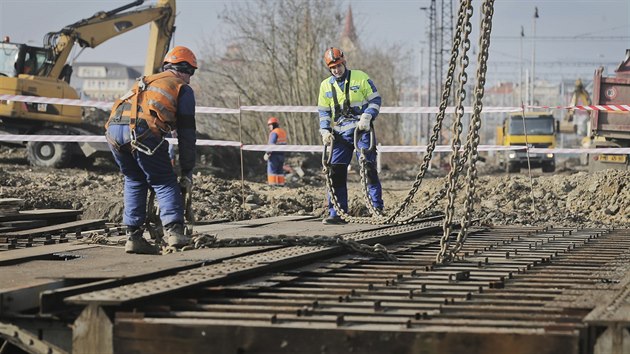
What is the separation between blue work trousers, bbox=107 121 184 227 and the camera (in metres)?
7.98

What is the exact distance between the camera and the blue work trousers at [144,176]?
7980 mm

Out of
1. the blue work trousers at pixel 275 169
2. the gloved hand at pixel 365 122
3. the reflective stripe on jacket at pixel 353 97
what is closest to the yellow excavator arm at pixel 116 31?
the blue work trousers at pixel 275 169

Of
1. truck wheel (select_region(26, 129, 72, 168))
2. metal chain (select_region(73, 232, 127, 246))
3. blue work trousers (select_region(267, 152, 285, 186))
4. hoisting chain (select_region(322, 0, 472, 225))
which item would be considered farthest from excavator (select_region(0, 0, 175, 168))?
metal chain (select_region(73, 232, 127, 246))

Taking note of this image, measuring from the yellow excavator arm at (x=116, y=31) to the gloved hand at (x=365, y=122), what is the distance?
1676cm

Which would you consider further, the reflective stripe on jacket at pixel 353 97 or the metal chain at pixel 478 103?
the reflective stripe on jacket at pixel 353 97

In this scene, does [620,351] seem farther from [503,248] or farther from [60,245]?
[60,245]

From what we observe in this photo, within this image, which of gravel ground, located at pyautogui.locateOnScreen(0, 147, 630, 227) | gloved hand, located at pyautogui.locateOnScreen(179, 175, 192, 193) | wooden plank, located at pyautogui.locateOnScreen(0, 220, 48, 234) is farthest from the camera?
gravel ground, located at pyautogui.locateOnScreen(0, 147, 630, 227)

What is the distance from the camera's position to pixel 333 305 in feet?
18.9

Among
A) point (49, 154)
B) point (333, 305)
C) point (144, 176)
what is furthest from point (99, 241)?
point (49, 154)

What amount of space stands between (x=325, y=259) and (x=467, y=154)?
3.98ft

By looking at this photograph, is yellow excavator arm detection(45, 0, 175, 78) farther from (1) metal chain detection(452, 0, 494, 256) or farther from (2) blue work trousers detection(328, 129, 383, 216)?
(1) metal chain detection(452, 0, 494, 256)

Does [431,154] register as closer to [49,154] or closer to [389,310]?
[389,310]

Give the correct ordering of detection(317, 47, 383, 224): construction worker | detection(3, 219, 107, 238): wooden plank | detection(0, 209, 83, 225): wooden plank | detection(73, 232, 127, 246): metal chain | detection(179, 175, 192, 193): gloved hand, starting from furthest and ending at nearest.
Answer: detection(317, 47, 383, 224): construction worker < detection(0, 209, 83, 225): wooden plank < detection(3, 219, 107, 238): wooden plank < detection(73, 232, 127, 246): metal chain < detection(179, 175, 192, 193): gloved hand

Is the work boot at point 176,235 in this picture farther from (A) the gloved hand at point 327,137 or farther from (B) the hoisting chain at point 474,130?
(A) the gloved hand at point 327,137
